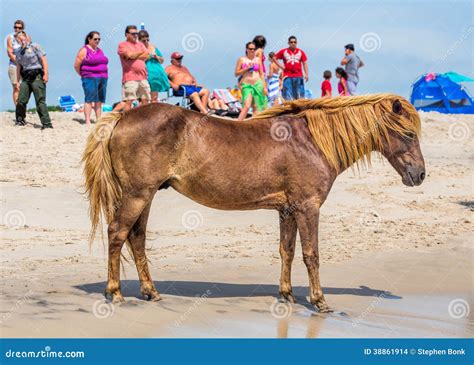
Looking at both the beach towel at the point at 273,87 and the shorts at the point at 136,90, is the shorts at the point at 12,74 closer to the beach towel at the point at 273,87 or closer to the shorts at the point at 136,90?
the shorts at the point at 136,90

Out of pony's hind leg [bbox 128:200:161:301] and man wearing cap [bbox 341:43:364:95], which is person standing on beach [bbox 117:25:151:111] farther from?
pony's hind leg [bbox 128:200:161:301]

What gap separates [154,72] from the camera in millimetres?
15836

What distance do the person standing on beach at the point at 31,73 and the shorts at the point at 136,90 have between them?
182 centimetres

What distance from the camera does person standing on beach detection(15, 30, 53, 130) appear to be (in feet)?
51.6

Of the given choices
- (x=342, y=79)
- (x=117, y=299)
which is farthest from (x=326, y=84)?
(x=117, y=299)

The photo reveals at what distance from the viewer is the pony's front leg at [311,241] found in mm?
8500

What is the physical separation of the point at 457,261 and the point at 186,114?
4.73 metres

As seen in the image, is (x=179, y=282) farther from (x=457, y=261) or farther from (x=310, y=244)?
(x=457, y=261)

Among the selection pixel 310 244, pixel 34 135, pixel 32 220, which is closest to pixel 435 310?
pixel 310 244

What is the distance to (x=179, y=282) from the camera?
948 centimetres

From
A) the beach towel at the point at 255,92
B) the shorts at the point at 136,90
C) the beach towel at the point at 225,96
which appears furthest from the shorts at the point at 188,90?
the beach towel at the point at 225,96

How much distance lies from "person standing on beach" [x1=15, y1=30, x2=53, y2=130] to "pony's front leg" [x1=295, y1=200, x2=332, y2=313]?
8.70m

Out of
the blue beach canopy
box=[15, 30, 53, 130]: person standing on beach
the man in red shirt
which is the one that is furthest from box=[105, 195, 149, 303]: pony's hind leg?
the blue beach canopy

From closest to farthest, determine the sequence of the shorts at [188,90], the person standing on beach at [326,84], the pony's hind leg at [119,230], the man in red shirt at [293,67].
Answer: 1. the pony's hind leg at [119,230]
2. the shorts at [188,90]
3. the man in red shirt at [293,67]
4. the person standing on beach at [326,84]
